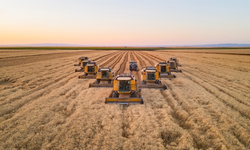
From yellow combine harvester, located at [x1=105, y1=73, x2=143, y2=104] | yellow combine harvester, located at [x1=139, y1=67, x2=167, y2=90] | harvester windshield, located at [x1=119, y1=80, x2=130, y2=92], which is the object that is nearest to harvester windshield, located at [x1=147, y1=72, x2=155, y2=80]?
yellow combine harvester, located at [x1=139, y1=67, x2=167, y2=90]

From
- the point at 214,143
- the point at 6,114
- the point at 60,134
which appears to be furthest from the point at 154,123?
the point at 6,114

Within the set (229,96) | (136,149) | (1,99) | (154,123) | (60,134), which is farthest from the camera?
(229,96)

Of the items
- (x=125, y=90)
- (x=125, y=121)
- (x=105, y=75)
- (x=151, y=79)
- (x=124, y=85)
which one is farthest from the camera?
(x=105, y=75)

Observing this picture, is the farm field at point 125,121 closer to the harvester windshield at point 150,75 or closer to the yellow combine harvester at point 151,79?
the yellow combine harvester at point 151,79

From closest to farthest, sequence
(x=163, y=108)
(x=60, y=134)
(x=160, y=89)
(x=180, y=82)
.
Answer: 1. (x=60, y=134)
2. (x=163, y=108)
3. (x=160, y=89)
4. (x=180, y=82)

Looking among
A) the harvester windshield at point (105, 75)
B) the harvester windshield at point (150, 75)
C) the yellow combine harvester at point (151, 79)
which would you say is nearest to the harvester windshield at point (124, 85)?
the yellow combine harvester at point (151, 79)

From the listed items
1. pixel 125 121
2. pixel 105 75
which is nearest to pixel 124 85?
pixel 125 121

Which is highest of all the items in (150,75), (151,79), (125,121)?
(150,75)

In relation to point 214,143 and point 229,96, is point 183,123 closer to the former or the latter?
point 214,143

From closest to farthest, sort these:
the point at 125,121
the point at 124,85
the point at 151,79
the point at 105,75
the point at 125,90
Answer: the point at 125,121 → the point at 125,90 → the point at 124,85 → the point at 151,79 → the point at 105,75

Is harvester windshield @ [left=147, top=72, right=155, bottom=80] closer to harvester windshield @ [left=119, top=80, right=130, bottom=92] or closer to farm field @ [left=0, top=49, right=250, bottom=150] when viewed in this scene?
farm field @ [left=0, top=49, right=250, bottom=150]

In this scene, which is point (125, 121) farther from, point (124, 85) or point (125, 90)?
point (124, 85)
